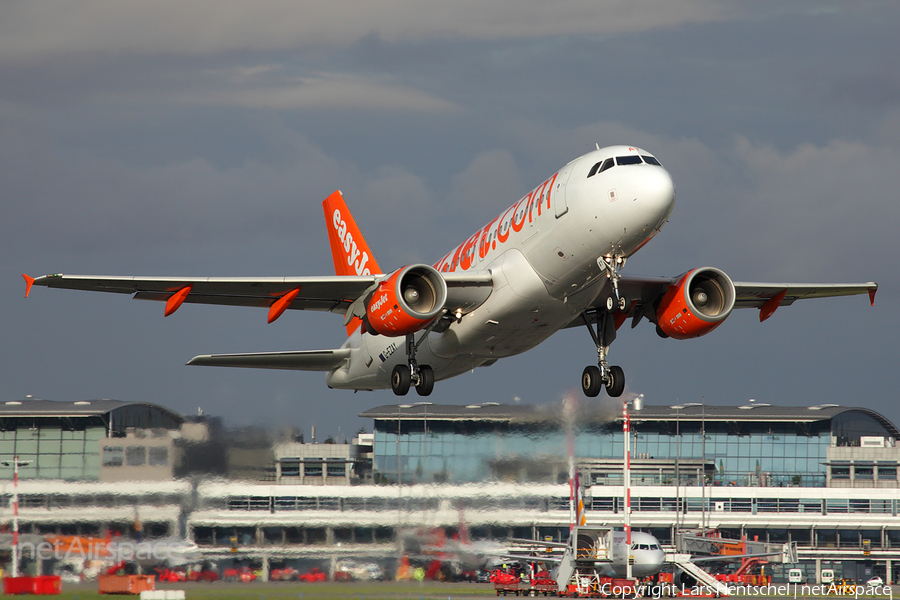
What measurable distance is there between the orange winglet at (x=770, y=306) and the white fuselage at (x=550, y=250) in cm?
812

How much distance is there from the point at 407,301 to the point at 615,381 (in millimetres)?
6461

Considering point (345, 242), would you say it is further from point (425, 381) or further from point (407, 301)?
point (407, 301)

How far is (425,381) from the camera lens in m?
27.5

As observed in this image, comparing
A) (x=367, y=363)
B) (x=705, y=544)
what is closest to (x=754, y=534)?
(x=705, y=544)

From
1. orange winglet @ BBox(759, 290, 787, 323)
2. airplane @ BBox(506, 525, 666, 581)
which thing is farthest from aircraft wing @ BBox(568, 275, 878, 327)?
airplane @ BBox(506, 525, 666, 581)

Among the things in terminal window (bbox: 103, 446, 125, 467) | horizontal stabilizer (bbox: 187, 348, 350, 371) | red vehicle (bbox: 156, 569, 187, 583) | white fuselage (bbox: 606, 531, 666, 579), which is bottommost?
white fuselage (bbox: 606, 531, 666, 579)

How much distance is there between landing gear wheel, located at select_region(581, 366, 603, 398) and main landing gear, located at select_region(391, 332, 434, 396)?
441cm

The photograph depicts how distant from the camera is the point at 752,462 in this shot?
81.5m

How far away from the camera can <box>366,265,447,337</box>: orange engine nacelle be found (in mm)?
24578

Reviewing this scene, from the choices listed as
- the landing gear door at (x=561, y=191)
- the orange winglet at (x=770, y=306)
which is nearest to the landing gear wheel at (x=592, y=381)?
the landing gear door at (x=561, y=191)

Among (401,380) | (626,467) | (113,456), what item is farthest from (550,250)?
(626,467)

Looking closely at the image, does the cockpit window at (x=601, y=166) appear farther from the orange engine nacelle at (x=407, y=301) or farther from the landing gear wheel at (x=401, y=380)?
the landing gear wheel at (x=401, y=380)

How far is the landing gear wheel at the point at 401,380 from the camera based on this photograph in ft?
90.5

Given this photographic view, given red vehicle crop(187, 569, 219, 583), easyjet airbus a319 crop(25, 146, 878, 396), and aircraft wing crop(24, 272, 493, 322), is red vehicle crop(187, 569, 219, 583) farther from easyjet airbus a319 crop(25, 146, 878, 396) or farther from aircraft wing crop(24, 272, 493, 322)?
aircraft wing crop(24, 272, 493, 322)
